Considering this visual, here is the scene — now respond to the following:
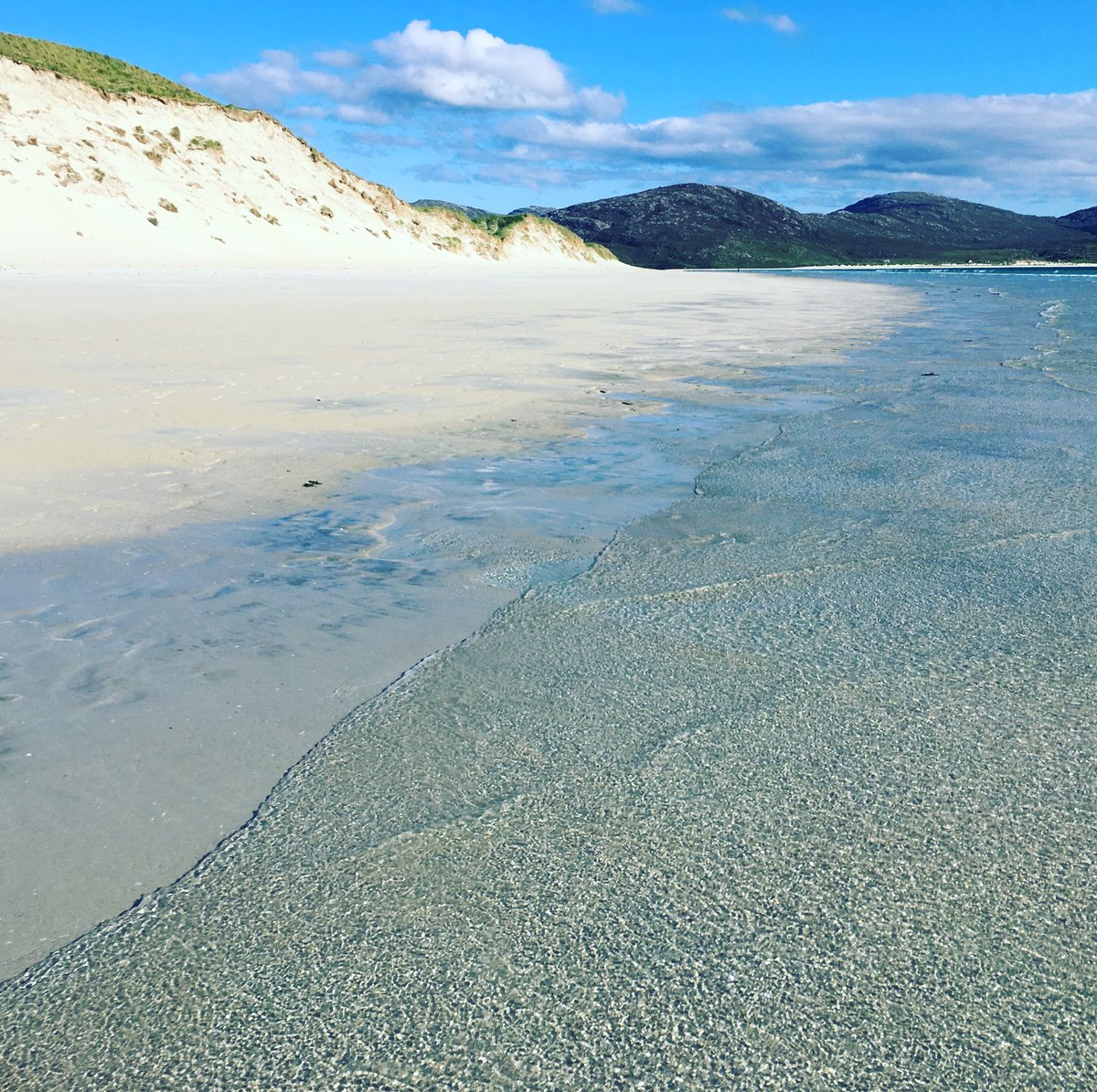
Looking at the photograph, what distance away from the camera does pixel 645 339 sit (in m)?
13.1

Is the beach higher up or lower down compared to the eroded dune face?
lower down

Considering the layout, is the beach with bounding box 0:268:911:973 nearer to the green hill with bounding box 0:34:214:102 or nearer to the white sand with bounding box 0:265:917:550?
the white sand with bounding box 0:265:917:550

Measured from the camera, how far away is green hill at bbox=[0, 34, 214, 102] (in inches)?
1479

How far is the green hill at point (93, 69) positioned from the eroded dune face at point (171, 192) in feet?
2.70

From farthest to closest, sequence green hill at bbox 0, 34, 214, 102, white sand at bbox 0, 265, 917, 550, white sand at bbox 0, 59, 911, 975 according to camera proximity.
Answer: green hill at bbox 0, 34, 214, 102 < white sand at bbox 0, 265, 917, 550 < white sand at bbox 0, 59, 911, 975

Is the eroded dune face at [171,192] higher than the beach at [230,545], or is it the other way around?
the eroded dune face at [171,192]

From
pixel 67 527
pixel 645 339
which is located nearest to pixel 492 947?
pixel 67 527

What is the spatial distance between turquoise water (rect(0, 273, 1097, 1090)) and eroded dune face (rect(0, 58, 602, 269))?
26.3 meters

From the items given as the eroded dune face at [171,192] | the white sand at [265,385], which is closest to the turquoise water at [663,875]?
the white sand at [265,385]

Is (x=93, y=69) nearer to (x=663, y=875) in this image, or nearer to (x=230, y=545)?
(x=230, y=545)

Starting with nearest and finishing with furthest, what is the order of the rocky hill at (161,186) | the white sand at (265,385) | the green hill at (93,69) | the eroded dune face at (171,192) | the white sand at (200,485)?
the white sand at (200,485) → the white sand at (265,385) → the eroded dune face at (171,192) → the rocky hill at (161,186) → the green hill at (93,69)

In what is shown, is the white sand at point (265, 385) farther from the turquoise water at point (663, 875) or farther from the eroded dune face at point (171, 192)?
the eroded dune face at point (171, 192)

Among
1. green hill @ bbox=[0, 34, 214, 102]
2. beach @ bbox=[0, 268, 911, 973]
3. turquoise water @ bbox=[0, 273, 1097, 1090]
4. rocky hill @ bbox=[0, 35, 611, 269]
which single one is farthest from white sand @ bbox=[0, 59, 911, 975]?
green hill @ bbox=[0, 34, 214, 102]

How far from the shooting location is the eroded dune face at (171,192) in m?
29.2
